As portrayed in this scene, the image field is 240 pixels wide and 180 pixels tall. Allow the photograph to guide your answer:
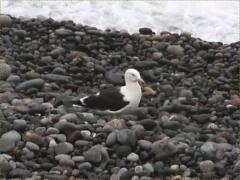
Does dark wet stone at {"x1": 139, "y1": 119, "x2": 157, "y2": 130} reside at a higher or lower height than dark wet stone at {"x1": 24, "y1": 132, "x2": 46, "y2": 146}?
higher

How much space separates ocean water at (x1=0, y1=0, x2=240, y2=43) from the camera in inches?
420

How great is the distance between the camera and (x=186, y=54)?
Result: 9.08 m

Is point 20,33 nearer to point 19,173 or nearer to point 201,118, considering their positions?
point 201,118

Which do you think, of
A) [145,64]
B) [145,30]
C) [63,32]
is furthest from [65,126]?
[145,30]

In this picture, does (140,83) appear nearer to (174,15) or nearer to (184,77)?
(184,77)

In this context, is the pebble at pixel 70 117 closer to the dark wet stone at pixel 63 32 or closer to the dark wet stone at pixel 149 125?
the dark wet stone at pixel 149 125

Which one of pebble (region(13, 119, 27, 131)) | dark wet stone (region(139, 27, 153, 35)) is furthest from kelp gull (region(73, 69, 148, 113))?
dark wet stone (region(139, 27, 153, 35))

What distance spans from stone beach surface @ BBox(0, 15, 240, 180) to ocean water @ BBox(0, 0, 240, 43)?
911 mm

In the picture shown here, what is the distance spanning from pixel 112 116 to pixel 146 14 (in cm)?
454

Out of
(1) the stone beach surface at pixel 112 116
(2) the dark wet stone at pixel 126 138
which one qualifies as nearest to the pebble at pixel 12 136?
(1) the stone beach surface at pixel 112 116

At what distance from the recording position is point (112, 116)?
23.2 ft

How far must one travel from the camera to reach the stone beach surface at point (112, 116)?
18.7 feet

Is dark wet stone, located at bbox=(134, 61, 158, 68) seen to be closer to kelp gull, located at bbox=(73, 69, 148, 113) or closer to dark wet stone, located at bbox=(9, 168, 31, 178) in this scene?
kelp gull, located at bbox=(73, 69, 148, 113)

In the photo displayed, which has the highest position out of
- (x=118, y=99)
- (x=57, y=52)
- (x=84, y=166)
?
(x=57, y=52)
